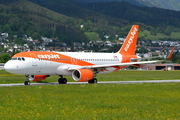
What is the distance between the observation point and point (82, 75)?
172ft

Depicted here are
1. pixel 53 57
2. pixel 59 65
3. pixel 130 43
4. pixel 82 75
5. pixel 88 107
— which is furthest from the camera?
pixel 130 43

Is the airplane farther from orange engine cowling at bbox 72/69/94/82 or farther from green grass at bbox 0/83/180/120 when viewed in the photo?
green grass at bbox 0/83/180/120

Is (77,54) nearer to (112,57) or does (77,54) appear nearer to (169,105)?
(112,57)

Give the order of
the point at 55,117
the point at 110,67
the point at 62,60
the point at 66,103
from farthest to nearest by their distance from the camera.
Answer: the point at 110,67 < the point at 62,60 < the point at 66,103 < the point at 55,117

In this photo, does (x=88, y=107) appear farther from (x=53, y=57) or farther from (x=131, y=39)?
(x=131, y=39)

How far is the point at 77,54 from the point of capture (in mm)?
57812

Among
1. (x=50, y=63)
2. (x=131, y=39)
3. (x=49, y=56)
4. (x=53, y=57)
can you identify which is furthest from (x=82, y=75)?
(x=131, y=39)

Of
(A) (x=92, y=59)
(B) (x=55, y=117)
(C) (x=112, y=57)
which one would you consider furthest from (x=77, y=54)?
(B) (x=55, y=117)

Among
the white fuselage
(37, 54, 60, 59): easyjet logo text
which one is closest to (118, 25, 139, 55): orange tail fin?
the white fuselage

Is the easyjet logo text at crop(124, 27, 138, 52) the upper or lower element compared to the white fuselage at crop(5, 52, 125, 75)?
upper

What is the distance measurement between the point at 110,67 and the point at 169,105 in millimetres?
29233

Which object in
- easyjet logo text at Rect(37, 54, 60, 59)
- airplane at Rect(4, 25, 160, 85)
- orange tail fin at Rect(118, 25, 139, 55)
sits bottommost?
airplane at Rect(4, 25, 160, 85)

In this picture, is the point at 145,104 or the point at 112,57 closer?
the point at 145,104

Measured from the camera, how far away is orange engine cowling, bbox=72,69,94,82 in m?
52.4
